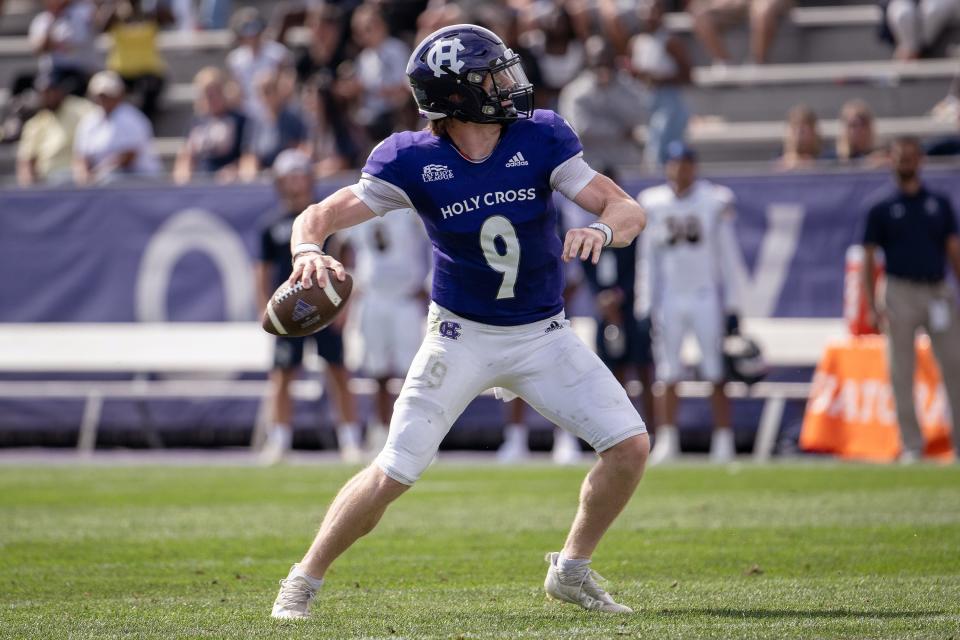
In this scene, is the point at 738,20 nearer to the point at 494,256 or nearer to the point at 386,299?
the point at 386,299

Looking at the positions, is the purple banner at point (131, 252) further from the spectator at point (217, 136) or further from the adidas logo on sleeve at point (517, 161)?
the adidas logo on sleeve at point (517, 161)

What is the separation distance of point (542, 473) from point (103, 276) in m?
5.29

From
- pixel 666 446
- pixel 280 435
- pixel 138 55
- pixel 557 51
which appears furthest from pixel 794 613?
pixel 138 55

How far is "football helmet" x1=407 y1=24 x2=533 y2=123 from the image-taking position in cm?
567

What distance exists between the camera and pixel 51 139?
1698 cm

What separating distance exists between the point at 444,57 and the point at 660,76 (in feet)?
30.8

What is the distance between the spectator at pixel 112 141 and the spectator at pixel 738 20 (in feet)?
18.5

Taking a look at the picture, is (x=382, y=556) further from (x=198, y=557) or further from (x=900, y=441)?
(x=900, y=441)

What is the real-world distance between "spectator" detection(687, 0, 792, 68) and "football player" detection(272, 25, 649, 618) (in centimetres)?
1096

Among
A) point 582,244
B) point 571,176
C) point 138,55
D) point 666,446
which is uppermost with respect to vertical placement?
point 571,176

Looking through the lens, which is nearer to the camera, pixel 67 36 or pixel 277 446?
pixel 277 446

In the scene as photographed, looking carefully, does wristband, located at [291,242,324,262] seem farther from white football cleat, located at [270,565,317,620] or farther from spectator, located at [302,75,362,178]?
spectator, located at [302,75,362,178]

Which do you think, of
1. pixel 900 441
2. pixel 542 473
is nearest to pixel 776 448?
pixel 900 441

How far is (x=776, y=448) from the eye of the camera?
517 inches
